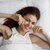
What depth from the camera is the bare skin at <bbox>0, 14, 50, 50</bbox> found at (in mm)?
687

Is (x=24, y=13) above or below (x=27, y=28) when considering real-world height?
above

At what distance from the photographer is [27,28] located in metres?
0.73

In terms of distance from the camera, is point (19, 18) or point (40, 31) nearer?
point (19, 18)

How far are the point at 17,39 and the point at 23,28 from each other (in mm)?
104

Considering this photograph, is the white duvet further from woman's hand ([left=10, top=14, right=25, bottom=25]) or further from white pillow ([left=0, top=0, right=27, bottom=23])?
white pillow ([left=0, top=0, right=27, bottom=23])

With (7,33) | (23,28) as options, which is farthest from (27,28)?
(7,33)

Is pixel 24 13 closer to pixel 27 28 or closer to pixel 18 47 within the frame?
pixel 27 28

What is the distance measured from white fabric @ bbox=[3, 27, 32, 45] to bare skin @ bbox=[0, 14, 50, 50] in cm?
3

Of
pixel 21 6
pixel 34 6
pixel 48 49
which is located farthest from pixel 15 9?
pixel 48 49

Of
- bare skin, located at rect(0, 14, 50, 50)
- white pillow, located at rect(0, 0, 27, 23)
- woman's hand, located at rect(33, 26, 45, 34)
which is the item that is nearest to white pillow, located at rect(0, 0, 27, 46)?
white pillow, located at rect(0, 0, 27, 23)

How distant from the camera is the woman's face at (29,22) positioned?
708mm

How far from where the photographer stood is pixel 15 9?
2.57 feet

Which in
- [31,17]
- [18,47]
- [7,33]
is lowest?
[18,47]

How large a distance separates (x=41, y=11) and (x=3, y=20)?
337 millimetres
